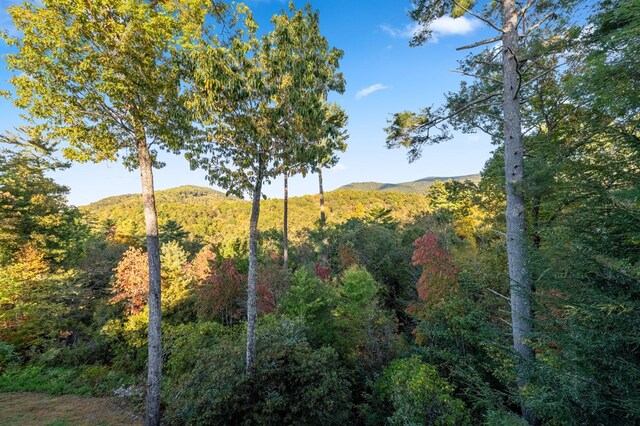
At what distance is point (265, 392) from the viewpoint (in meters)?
5.21

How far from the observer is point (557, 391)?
8.02 ft

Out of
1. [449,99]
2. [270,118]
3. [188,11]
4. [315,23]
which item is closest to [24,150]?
[188,11]

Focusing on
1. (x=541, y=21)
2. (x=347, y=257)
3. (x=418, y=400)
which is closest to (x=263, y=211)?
(x=347, y=257)

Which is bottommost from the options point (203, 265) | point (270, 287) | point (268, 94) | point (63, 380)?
point (63, 380)

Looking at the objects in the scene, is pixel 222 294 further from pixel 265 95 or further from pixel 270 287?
pixel 265 95

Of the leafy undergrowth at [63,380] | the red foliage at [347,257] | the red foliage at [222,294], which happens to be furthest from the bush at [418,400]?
the red foliage at [347,257]

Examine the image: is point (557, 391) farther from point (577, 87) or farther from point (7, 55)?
point (7, 55)

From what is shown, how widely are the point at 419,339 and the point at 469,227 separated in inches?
467

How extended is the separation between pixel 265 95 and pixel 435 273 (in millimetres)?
7134

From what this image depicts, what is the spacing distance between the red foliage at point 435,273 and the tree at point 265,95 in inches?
219

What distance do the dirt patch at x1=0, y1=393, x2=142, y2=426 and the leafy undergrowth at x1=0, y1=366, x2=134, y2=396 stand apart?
0.29 metres

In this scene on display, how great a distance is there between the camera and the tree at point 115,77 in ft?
15.5

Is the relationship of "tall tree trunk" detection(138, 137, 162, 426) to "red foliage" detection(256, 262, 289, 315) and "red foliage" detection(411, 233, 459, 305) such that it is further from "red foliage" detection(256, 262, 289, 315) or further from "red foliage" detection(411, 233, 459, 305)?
"red foliage" detection(411, 233, 459, 305)

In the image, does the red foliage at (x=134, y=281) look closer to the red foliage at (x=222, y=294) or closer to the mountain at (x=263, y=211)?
the red foliage at (x=222, y=294)
